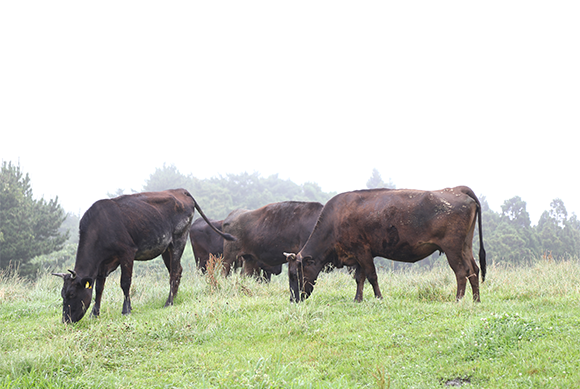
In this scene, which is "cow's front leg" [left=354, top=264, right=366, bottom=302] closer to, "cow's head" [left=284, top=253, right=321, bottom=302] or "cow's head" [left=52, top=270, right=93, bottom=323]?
"cow's head" [left=284, top=253, right=321, bottom=302]

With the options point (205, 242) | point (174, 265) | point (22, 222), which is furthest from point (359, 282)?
point (22, 222)

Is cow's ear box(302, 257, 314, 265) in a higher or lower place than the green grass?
higher

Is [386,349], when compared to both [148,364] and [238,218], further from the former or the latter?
[238,218]

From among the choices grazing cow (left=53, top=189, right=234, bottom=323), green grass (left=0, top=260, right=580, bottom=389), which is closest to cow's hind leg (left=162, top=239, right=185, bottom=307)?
A: grazing cow (left=53, top=189, right=234, bottom=323)

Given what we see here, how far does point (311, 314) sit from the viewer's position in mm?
7355

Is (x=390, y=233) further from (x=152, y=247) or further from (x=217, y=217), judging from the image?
(x=217, y=217)

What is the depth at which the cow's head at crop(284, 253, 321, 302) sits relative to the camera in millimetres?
9344

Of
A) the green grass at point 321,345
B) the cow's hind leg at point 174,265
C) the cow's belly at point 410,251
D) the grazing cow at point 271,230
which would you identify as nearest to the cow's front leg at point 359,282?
the green grass at point 321,345

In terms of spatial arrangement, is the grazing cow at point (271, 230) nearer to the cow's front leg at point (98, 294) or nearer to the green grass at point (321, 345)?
the green grass at point (321, 345)

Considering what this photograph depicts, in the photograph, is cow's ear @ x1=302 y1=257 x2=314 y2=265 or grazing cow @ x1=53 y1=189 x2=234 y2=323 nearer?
grazing cow @ x1=53 y1=189 x2=234 y2=323

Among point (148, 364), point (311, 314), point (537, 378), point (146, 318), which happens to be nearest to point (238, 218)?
point (146, 318)

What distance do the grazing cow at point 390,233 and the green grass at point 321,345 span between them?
679mm

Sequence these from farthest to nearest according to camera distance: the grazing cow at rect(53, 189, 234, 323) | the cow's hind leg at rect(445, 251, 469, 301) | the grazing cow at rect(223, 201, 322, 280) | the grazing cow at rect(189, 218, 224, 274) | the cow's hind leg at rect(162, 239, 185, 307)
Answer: the grazing cow at rect(189, 218, 224, 274)
the grazing cow at rect(223, 201, 322, 280)
the cow's hind leg at rect(162, 239, 185, 307)
the grazing cow at rect(53, 189, 234, 323)
the cow's hind leg at rect(445, 251, 469, 301)

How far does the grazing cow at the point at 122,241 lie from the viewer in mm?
8414
